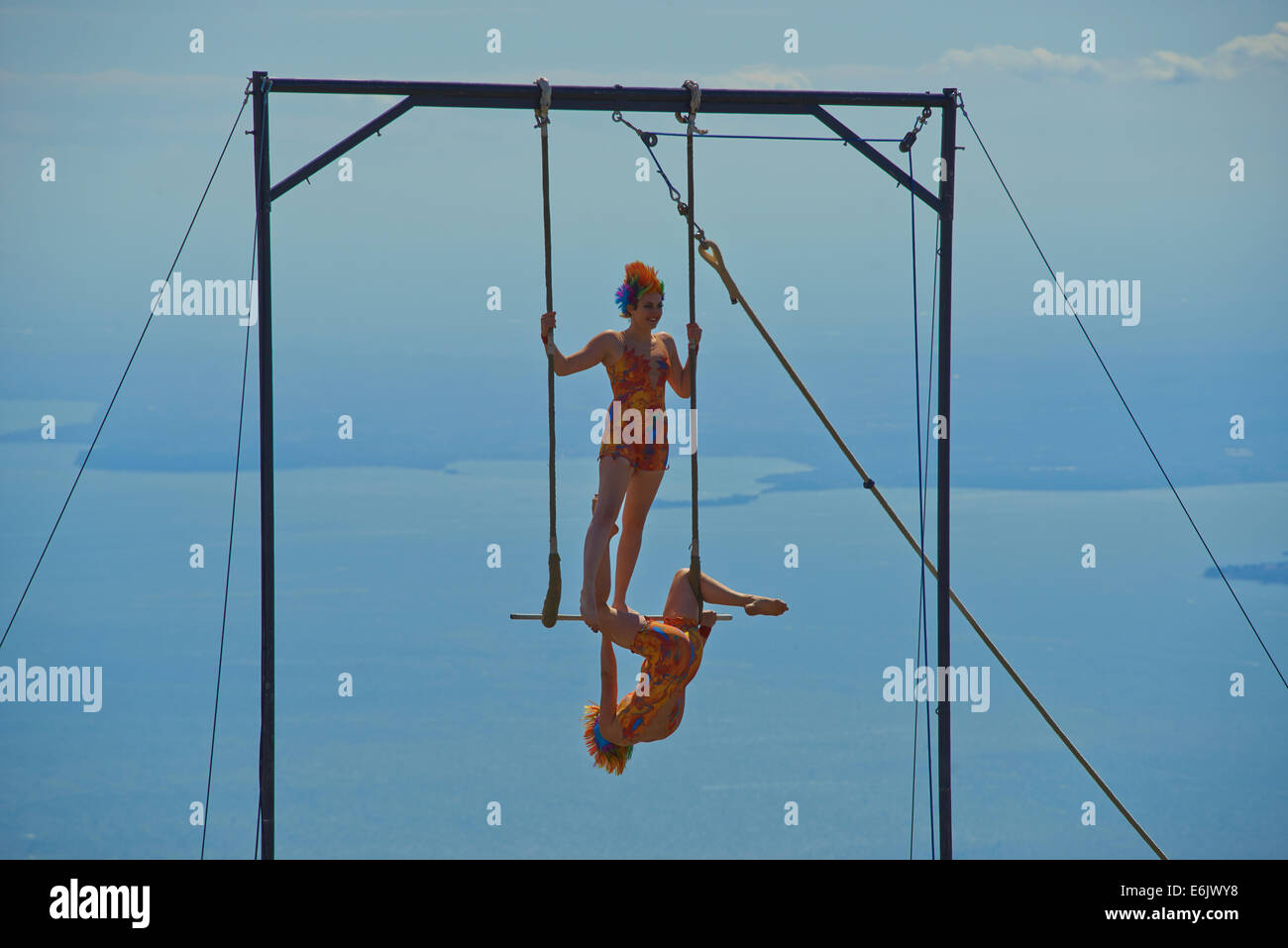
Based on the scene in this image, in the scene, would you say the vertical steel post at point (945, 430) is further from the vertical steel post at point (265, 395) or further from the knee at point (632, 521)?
the vertical steel post at point (265, 395)

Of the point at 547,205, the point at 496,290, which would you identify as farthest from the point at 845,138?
the point at 496,290

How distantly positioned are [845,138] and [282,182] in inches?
127

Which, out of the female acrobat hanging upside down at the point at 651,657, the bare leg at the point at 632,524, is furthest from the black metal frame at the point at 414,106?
the bare leg at the point at 632,524

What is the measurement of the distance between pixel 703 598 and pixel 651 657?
17.8 inches

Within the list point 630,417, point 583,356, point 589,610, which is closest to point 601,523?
point 589,610

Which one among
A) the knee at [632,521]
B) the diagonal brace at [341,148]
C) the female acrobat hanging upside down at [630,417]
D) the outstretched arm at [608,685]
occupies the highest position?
the diagonal brace at [341,148]

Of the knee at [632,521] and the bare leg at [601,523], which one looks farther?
the knee at [632,521]

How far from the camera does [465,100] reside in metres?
9.34

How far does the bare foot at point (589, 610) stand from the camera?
29.7 feet

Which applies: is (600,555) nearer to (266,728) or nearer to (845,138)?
(266,728)

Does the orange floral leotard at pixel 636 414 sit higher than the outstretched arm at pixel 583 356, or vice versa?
the outstretched arm at pixel 583 356

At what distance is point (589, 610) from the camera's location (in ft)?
29.7

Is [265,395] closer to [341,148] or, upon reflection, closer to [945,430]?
[341,148]

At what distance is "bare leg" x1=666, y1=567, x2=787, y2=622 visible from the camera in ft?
30.3
